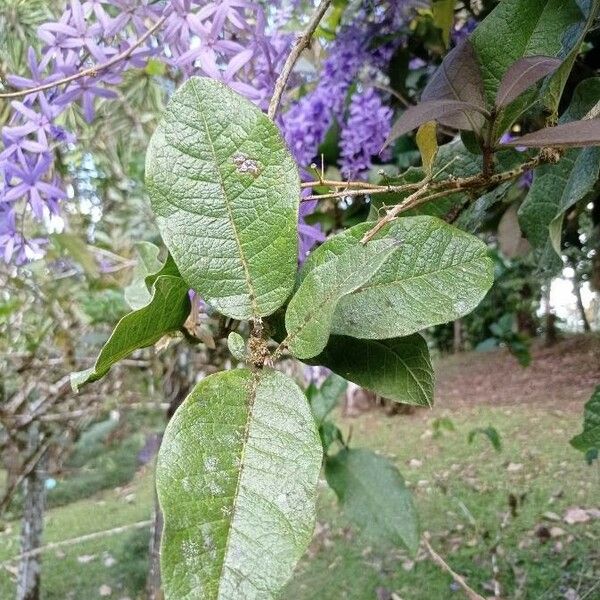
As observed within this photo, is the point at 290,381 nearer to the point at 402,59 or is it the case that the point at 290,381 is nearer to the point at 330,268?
the point at 330,268

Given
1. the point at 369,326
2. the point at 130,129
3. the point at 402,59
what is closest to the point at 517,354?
the point at 130,129

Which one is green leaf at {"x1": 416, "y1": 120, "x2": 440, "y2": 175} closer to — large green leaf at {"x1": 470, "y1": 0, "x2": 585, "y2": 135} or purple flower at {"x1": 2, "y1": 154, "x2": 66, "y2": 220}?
large green leaf at {"x1": 470, "y1": 0, "x2": 585, "y2": 135}

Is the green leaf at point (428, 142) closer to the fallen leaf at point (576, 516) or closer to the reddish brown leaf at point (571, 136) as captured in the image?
the reddish brown leaf at point (571, 136)

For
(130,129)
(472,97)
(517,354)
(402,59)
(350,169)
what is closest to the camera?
(472,97)

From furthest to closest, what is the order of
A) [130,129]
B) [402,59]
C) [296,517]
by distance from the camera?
[130,129], [402,59], [296,517]

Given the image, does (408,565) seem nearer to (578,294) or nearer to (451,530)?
(451,530)

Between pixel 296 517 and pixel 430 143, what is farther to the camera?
pixel 430 143

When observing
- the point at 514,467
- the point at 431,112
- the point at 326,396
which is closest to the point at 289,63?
the point at 431,112
